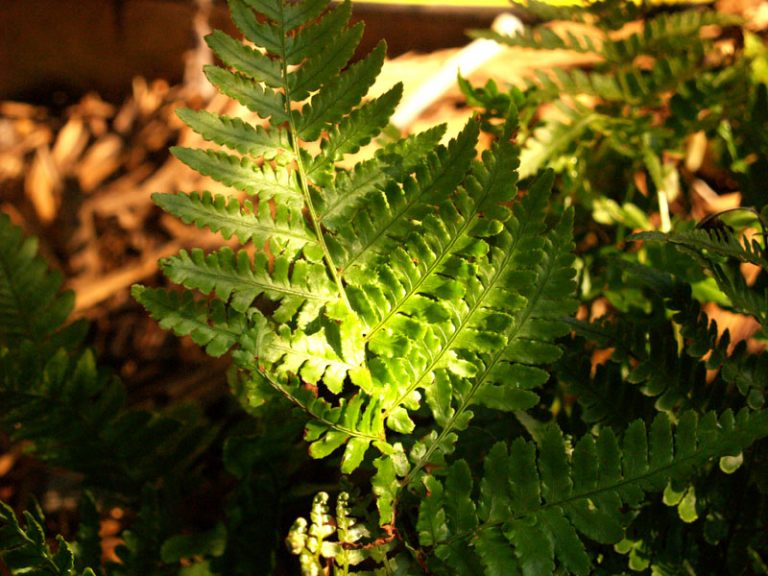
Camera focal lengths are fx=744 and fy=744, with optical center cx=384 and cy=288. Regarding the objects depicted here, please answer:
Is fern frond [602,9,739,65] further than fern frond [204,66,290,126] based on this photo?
Yes

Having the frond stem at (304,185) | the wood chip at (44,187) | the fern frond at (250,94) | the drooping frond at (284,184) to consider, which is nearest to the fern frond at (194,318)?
the drooping frond at (284,184)

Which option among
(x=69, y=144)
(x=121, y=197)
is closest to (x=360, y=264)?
(x=121, y=197)

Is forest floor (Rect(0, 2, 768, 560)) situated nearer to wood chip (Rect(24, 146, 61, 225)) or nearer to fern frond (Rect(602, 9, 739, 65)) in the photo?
wood chip (Rect(24, 146, 61, 225))

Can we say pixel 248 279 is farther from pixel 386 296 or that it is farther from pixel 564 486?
pixel 564 486

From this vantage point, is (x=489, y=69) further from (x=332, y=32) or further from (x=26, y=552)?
(x=26, y=552)

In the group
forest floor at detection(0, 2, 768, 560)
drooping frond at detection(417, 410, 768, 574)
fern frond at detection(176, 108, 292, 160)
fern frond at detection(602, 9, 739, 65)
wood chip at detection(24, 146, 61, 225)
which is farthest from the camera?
wood chip at detection(24, 146, 61, 225)

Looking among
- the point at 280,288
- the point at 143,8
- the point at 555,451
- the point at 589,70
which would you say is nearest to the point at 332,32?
the point at 280,288

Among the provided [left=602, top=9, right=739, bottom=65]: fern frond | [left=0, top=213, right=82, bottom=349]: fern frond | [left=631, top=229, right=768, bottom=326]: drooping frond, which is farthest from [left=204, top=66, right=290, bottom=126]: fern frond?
[left=602, top=9, right=739, bottom=65]: fern frond

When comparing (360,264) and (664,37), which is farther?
(664,37)
